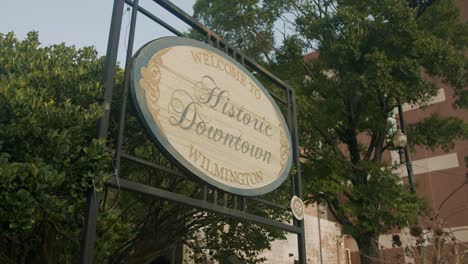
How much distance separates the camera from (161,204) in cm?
939

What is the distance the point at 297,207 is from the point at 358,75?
251 inches

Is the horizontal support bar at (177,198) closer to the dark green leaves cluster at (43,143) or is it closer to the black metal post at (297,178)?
the dark green leaves cluster at (43,143)

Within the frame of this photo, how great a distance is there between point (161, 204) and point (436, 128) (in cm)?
866

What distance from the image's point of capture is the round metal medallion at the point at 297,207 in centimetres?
628

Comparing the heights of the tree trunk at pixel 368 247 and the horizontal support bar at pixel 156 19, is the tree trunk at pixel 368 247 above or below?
below

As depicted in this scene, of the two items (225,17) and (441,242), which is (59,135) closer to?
(441,242)

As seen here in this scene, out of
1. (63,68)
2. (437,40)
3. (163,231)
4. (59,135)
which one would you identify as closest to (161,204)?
(163,231)

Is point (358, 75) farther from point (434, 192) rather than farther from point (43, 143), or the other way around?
point (434, 192)

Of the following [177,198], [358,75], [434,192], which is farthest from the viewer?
[434,192]

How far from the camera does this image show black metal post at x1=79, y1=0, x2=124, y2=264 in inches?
145

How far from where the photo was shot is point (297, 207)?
6.39m

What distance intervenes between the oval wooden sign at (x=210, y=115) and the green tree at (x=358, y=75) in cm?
563

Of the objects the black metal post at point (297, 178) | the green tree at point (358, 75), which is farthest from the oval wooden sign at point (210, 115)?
the green tree at point (358, 75)

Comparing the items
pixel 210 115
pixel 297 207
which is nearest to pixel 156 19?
pixel 210 115
